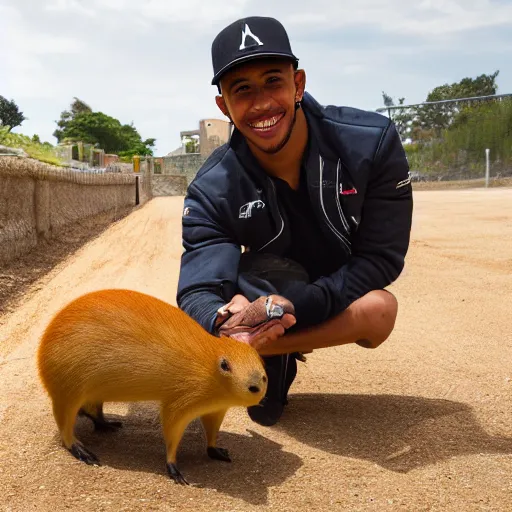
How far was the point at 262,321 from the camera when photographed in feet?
8.33

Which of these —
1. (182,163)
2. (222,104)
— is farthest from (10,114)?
(222,104)

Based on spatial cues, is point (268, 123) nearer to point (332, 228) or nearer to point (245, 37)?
point (245, 37)

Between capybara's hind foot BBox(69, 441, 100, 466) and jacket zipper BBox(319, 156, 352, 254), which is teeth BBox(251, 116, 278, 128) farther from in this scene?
capybara's hind foot BBox(69, 441, 100, 466)

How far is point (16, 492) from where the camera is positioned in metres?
2.34

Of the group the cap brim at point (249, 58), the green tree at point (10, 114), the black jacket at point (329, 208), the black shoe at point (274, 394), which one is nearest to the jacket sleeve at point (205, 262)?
the black jacket at point (329, 208)

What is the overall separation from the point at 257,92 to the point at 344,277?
896 millimetres

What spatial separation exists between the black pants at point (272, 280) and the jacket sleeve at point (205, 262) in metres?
0.12

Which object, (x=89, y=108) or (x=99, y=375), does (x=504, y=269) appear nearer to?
(x=99, y=375)

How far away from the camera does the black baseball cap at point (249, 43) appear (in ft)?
9.09

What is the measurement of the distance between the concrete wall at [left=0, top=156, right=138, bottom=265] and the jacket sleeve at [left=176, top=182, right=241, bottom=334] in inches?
178

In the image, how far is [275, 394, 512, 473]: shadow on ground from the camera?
9.27ft

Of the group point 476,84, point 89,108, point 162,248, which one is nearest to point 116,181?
point 162,248

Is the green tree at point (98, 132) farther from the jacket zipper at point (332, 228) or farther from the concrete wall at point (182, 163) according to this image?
the jacket zipper at point (332, 228)

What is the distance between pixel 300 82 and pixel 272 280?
0.89m
